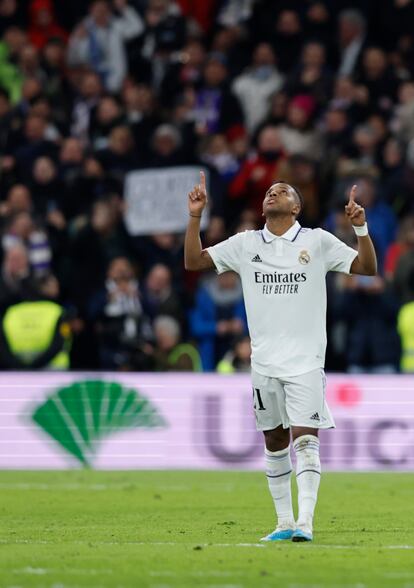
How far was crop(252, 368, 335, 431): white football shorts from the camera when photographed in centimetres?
991

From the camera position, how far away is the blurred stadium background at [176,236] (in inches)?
646

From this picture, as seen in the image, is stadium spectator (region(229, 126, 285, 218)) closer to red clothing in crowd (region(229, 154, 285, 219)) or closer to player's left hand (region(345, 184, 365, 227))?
red clothing in crowd (region(229, 154, 285, 219))

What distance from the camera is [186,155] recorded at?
69.3 ft

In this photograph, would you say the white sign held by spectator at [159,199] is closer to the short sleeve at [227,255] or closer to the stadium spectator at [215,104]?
the stadium spectator at [215,104]

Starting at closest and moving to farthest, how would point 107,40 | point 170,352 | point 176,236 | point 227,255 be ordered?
point 227,255 < point 170,352 < point 176,236 < point 107,40

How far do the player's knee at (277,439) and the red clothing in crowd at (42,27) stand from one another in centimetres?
1541

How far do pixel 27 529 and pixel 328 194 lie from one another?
10169 millimetres

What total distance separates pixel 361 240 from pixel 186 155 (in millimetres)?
11407

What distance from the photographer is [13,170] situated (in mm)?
22234

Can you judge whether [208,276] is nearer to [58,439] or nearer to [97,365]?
[97,365]

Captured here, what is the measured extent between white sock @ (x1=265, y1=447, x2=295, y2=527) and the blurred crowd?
8133mm

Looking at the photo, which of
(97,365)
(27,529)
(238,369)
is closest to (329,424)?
(27,529)

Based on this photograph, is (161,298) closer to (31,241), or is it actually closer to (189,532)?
(31,241)

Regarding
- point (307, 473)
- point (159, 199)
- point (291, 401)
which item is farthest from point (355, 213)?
point (159, 199)
